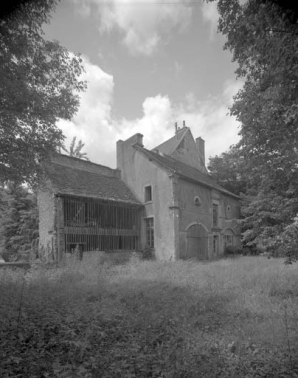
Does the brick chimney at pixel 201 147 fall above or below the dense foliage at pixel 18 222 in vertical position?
above

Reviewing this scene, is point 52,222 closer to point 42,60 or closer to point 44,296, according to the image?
point 44,296

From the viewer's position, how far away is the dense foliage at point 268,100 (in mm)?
3451

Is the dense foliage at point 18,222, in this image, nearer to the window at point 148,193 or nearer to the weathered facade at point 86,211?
the weathered facade at point 86,211

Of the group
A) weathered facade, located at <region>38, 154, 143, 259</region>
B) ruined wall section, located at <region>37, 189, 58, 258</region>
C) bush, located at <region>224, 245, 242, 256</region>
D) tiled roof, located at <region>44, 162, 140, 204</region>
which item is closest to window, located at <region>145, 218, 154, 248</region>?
weathered facade, located at <region>38, 154, 143, 259</region>

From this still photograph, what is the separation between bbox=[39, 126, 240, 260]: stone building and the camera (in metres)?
17.2

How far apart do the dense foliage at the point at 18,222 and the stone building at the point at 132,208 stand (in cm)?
614

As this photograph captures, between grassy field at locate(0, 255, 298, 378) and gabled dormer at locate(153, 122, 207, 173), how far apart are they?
19.8 metres

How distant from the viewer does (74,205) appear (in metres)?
17.4

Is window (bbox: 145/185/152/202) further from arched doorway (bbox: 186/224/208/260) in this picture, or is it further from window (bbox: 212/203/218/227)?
window (bbox: 212/203/218/227)

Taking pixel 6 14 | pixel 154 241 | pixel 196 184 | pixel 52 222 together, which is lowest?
pixel 154 241

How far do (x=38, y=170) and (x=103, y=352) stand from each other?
5275 mm

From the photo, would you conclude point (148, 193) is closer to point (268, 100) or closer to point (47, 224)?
point (47, 224)

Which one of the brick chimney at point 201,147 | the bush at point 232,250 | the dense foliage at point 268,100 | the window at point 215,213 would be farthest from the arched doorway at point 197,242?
the brick chimney at point 201,147

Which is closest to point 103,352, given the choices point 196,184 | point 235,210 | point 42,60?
point 42,60
